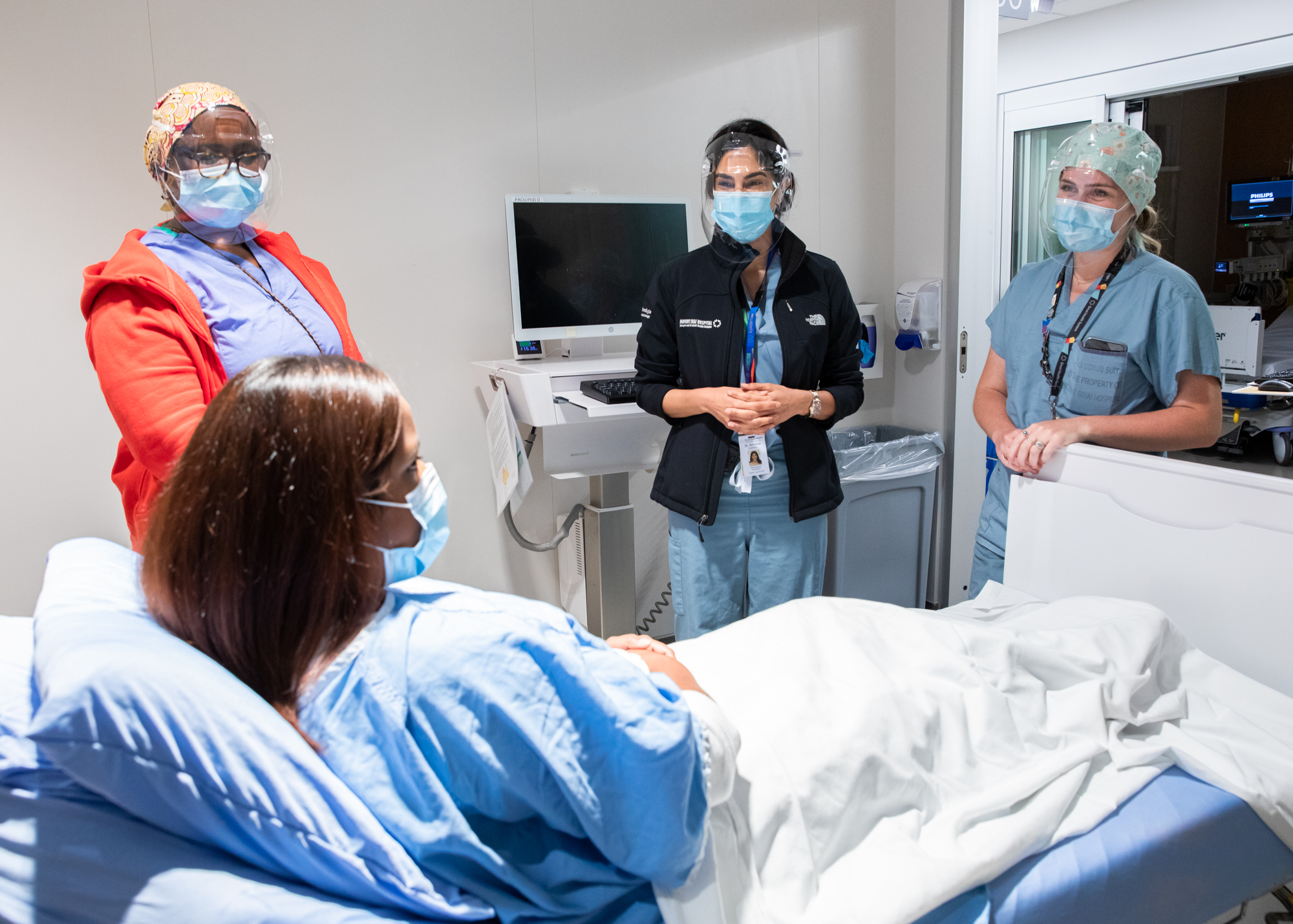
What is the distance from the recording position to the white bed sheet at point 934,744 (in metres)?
1.05

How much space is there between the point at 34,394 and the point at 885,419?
2.69 meters

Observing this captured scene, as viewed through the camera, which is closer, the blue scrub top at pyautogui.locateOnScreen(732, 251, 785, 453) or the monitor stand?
the blue scrub top at pyautogui.locateOnScreen(732, 251, 785, 453)

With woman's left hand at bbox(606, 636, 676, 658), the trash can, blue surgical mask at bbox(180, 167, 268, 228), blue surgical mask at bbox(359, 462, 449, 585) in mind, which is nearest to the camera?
blue surgical mask at bbox(359, 462, 449, 585)

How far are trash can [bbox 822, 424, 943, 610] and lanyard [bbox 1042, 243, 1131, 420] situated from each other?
971 millimetres

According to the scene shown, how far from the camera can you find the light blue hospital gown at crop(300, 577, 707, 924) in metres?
0.89

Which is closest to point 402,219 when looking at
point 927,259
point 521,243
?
point 521,243

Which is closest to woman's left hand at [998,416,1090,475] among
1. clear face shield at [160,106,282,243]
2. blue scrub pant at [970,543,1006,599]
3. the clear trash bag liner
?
blue scrub pant at [970,543,1006,599]

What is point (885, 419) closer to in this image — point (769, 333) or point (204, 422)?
point (769, 333)

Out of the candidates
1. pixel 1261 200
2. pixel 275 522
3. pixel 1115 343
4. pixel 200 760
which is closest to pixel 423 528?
pixel 275 522

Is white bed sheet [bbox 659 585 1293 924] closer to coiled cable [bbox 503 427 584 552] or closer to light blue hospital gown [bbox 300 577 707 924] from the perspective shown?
light blue hospital gown [bbox 300 577 707 924]

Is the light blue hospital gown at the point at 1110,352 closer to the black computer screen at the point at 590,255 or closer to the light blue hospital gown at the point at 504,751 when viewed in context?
the black computer screen at the point at 590,255

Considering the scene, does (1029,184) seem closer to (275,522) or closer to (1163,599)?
(1163,599)

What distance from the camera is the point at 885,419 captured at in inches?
133

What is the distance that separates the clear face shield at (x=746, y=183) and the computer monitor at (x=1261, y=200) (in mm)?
2132
